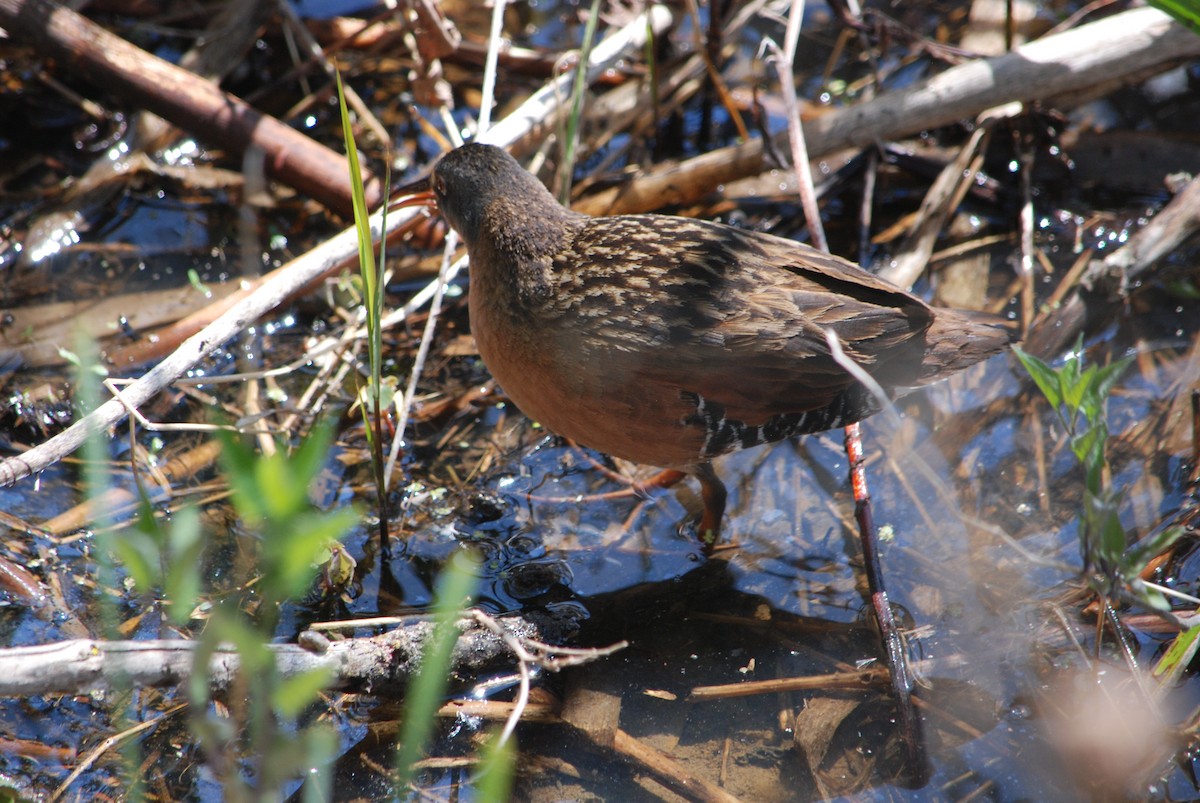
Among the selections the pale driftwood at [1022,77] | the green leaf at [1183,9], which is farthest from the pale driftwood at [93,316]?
the green leaf at [1183,9]

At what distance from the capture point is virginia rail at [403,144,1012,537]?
271 cm

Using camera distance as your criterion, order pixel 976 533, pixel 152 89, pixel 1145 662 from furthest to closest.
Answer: pixel 152 89 < pixel 976 533 < pixel 1145 662

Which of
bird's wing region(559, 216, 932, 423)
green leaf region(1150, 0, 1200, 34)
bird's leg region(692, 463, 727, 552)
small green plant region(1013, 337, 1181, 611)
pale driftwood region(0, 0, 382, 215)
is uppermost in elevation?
pale driftwood region(0, 0, 382, 215)

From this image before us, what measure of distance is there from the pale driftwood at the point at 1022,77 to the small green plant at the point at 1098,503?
1.97 metres

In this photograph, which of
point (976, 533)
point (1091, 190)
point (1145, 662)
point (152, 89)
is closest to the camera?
point (1145, 662)

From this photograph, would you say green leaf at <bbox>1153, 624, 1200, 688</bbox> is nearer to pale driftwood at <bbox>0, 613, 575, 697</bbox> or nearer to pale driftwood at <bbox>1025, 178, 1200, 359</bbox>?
pale driftwood at <bbox>1025, 178, 1200, 359</bbox>

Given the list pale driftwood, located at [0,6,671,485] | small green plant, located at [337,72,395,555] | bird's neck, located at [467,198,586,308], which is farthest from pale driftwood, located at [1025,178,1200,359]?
small green plant, located at [337,72,395,555]

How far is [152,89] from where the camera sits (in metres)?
4.02

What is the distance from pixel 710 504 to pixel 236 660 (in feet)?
4.96

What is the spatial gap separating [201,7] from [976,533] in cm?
401

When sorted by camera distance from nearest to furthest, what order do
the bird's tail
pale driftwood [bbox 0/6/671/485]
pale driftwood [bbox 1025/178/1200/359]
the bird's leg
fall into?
pale driftwood [bbox 0/6/671/485] < the bird's tail < the bird's leg < pale driftwood [bbox 1025/178/1200/359]

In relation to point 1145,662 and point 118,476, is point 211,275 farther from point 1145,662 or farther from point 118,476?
point 1145,662

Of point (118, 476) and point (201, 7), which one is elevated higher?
point (201, 7)

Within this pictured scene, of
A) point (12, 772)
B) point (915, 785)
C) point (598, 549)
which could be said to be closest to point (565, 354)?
point (598, 549)
